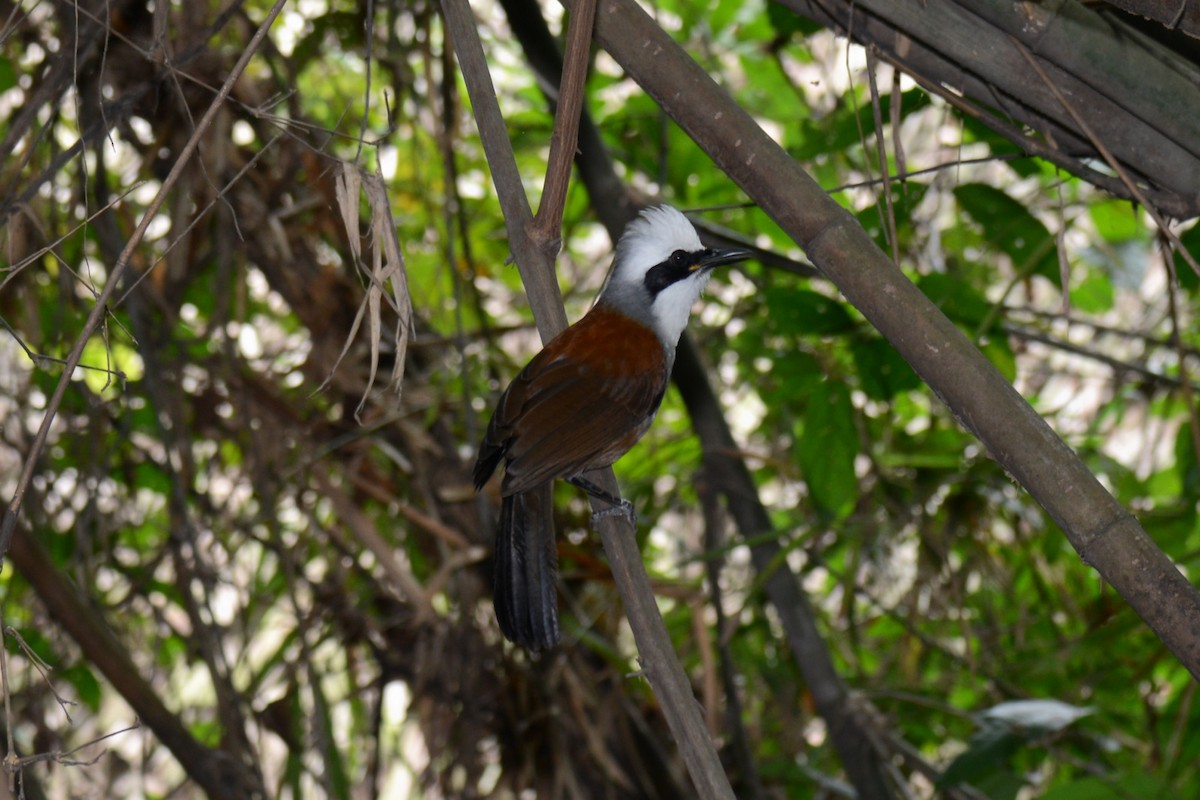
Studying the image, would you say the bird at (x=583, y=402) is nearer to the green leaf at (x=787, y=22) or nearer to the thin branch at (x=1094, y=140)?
the green leaf at (x=787, y=22)

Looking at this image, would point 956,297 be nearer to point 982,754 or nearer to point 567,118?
point 982,754

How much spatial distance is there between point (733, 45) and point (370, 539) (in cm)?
183

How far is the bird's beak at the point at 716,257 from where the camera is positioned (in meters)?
2.38

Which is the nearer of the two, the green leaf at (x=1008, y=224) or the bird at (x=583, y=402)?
the bird at (x=583, y=402)

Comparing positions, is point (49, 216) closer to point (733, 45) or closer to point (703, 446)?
point (703, 446)

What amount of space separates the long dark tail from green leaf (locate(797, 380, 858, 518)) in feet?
2.53

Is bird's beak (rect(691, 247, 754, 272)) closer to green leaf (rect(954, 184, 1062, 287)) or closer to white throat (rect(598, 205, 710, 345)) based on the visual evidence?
white throat (rect(598, 205, 710, 345))

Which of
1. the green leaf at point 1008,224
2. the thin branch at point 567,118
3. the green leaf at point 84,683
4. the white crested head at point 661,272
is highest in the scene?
the white crested head at point 661,272

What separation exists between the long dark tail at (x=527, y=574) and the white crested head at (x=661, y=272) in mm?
612

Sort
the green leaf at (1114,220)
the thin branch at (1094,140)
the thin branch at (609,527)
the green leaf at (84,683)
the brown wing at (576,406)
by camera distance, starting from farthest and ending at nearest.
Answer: the green leaf at (1114,220) < the green leaf at (84,683) < the brown wing at (576,406) < the thin branch at (1094,140) < the thin branch at (609,527)

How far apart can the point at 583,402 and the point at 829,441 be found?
0.68 meters

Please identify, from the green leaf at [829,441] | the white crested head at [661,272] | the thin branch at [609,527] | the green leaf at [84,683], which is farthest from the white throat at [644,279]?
the green leaf at [84,683]

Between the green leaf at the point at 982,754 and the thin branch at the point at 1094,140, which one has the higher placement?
the thin branch at the point at 1094,140

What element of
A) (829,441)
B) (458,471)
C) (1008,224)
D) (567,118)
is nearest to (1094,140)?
(567,118)
